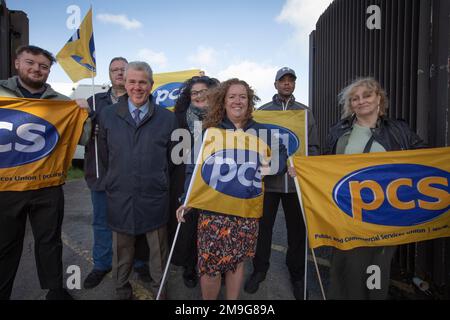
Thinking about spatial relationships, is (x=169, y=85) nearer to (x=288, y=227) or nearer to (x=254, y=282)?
(x=288, y=227)

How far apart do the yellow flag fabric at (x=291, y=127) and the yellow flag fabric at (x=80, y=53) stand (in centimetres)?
228

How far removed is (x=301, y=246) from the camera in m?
3.35

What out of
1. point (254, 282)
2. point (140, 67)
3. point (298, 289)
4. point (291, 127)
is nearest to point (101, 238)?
point (254, 282)

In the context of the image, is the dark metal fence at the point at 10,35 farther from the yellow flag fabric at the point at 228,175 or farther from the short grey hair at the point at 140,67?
the yellow flag fabric at the point at 228,175

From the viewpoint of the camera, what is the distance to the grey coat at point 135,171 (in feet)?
8.86

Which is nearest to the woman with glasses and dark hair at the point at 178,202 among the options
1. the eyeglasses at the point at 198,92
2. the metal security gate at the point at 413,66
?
the eyeglasses at the point at 198,92

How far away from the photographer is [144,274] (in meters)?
3.50

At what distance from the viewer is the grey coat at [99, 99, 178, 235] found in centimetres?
270

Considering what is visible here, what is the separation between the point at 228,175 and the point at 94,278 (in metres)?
2.15

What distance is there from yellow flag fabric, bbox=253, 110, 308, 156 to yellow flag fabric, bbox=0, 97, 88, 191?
2.11 metres

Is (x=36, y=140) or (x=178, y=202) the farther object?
(x=178, y=202)
